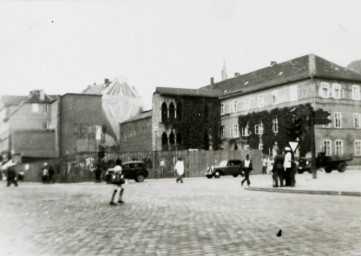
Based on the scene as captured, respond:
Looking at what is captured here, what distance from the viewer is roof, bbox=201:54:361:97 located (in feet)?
184

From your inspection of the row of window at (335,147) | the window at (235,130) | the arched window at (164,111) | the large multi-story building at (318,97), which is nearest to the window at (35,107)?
the arched window at (164,111)

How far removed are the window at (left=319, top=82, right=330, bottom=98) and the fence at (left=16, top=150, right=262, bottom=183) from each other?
10121 mm

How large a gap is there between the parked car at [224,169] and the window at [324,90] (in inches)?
607

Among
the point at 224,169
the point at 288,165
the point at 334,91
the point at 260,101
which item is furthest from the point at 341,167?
the point at 288,165

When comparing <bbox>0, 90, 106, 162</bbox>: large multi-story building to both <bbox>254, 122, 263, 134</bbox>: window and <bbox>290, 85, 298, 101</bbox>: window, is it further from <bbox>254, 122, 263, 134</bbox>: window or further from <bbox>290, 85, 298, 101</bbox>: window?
<bbox>290, 85, 298, 101</bbox>: window

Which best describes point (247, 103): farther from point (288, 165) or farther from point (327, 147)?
point (288, 165)

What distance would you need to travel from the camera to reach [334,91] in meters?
55.7

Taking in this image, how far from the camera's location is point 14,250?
7535 millimetres

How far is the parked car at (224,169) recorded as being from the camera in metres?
44.4

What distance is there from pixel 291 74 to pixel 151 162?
22.7 meters

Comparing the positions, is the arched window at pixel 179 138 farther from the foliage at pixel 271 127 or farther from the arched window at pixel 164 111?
the foliage at pixel 271 127

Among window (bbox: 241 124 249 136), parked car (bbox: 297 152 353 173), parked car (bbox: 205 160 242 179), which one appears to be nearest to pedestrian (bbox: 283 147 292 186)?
parked car (bbox: 205 160 242 179)

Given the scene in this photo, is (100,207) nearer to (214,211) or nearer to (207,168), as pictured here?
(214,211)

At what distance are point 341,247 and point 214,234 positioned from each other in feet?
7.75
